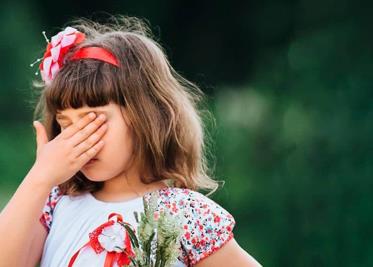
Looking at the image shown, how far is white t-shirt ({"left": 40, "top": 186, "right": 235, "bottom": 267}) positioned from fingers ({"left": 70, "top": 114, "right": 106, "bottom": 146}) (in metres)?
0.19

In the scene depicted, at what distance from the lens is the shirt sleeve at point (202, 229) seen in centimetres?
184

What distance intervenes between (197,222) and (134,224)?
146 mm

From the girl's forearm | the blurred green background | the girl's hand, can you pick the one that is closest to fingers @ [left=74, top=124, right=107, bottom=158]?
the girl's hand

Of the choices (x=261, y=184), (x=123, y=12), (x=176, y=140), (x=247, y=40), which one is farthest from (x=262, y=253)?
(x=176, y=140)

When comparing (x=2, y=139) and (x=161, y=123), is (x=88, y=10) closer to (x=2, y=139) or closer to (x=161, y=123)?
(x=2, y=139)

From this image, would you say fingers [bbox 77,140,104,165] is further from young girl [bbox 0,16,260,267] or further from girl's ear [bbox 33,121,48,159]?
girl's ear [bbox 33,121,48,159]

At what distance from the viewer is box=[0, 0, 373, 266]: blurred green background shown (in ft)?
12.2

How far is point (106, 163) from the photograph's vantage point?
72.8 inches

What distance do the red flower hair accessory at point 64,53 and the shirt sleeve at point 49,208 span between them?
0.30m

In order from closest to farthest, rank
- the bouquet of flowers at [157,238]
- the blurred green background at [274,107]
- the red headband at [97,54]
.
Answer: the bouquet of flowers at [157,238] → the red headband at [97,54] → the blurred green background at [274,107]

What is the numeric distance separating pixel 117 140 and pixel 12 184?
1.94 meters

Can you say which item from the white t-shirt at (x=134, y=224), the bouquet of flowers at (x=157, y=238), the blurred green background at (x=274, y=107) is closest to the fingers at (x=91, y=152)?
the white t-shirt at (x=134, y=224)

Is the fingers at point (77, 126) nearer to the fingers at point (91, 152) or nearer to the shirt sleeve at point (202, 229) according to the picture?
the fingers at point (91, 152)

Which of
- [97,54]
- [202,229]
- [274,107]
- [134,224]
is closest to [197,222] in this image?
[202,229]
